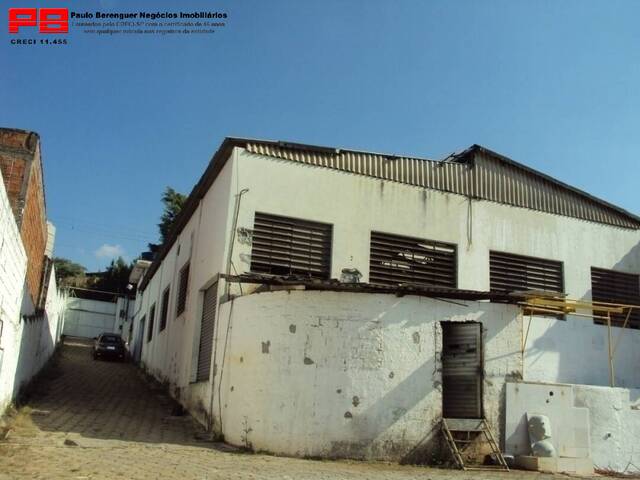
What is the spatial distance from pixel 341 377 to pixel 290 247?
3.73m

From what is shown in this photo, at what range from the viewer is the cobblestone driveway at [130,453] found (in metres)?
7.85

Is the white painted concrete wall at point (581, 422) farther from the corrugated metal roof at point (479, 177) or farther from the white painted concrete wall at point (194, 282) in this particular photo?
the white painted concrete wall at point (194, 282)

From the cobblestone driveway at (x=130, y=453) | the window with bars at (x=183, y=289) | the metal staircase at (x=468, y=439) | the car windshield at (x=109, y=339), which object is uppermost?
the window with bars at (x=183, y=289)

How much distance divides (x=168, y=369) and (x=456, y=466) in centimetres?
1039

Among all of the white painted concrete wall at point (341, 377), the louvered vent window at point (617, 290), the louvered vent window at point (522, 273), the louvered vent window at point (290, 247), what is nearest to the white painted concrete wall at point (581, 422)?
the white painted concrete wall at point (341, 377)

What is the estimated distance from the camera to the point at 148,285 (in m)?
28.3

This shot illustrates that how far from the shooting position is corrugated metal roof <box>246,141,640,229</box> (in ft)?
45.0

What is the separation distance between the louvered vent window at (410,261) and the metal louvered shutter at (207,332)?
11.9 feet

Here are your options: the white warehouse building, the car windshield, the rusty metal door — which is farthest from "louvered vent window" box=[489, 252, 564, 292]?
the car windshield

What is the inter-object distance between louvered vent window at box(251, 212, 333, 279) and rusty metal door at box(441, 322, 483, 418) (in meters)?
3.19

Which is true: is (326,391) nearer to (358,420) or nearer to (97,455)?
(358,420)

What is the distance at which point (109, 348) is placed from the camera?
28.5 metres

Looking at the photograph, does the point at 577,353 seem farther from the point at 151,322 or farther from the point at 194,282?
the point at 151,322

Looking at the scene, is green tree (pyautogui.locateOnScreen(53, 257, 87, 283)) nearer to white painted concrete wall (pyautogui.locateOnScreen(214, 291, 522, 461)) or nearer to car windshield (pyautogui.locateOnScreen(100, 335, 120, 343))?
car windshield (pyautogui.locateOnScreen(100, 335, 120, 343))
